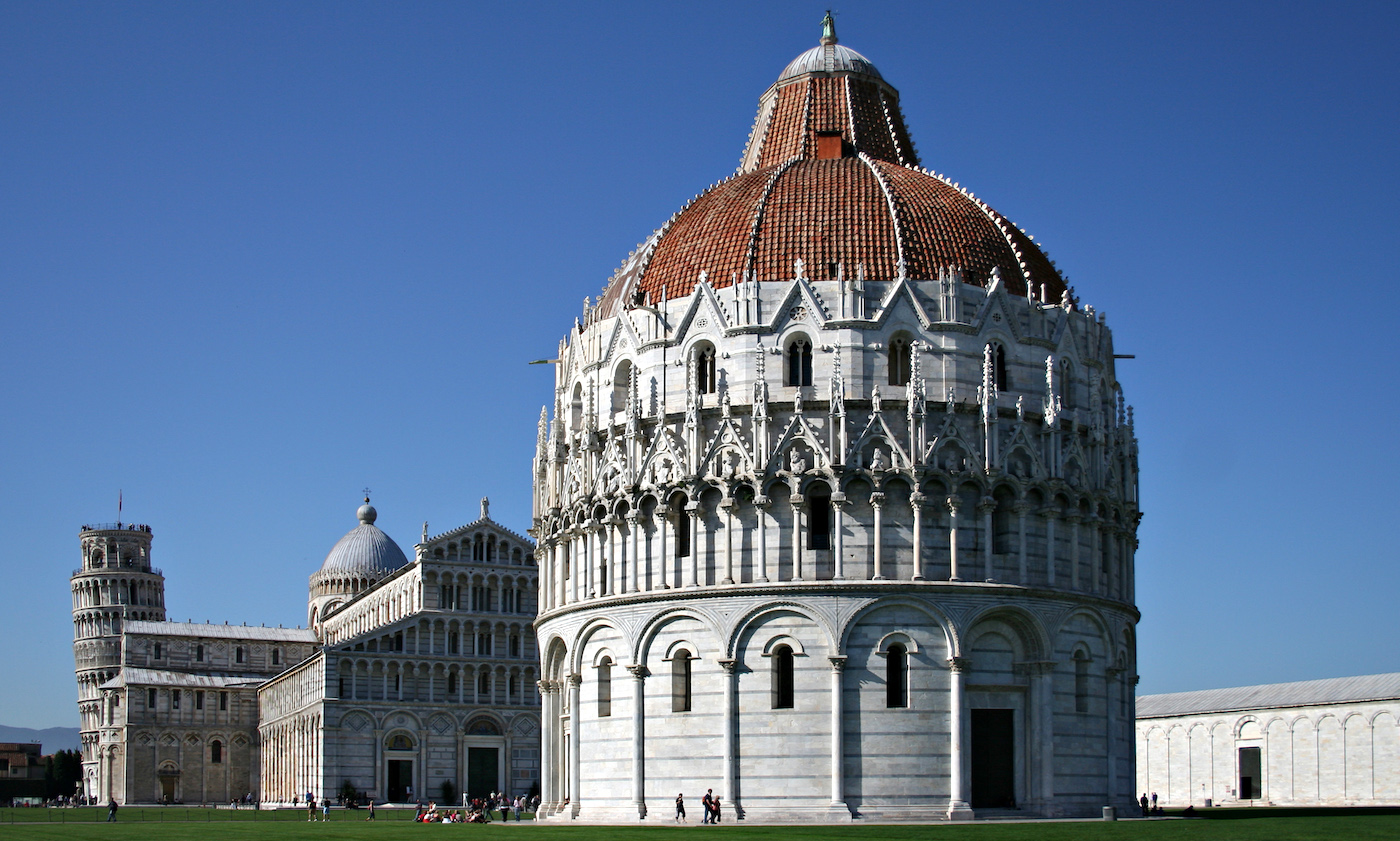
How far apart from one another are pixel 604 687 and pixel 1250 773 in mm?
46572

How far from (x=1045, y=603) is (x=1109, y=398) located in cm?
1024

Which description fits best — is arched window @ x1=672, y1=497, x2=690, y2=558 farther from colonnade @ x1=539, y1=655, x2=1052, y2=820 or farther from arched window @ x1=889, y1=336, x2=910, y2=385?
arched window @ x1=889, y1=336, x2=910, y2=385

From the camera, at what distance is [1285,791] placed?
8506 cm

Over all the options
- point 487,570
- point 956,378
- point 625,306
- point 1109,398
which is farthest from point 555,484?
point 487,570

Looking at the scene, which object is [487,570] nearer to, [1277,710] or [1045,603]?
[1277,710]

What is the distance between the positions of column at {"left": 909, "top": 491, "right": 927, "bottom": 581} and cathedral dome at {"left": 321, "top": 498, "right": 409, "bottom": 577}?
99.5 meters

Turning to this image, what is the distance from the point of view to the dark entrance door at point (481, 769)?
10925 cm

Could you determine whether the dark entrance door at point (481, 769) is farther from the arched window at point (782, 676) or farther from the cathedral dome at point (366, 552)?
the arched window at point (782, 676)

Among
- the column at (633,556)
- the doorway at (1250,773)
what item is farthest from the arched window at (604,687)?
the doorway at (1250,773)

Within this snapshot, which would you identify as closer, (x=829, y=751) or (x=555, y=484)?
(x=829, y=751)

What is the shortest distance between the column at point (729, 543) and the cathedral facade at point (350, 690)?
5844cm

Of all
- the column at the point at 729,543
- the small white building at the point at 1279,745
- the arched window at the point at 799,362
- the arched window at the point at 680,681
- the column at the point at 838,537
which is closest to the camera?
the column at the point at 838,537

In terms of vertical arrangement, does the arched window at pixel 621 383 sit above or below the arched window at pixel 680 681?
above

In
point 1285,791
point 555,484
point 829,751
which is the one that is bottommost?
point 1285,791
